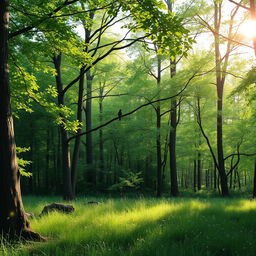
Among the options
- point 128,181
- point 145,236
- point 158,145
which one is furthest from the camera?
point 158,145

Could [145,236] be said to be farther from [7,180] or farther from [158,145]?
[158,145]

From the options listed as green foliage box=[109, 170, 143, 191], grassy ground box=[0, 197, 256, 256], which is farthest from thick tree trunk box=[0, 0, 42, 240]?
green foliage box=[109, 170, 143, 191]

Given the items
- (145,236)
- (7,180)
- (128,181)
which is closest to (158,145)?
(128,181)

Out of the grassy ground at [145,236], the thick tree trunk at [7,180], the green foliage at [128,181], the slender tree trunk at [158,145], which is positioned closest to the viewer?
the grassy ground at [145,236]

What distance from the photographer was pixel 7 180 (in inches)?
164

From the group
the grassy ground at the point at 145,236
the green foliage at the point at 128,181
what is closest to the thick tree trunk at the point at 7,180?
the grassy ground at the point at 145,236

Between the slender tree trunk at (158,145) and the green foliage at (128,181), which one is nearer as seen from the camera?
the slender tree trunk at (158,145)

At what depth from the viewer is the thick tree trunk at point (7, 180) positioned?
13.5 ft

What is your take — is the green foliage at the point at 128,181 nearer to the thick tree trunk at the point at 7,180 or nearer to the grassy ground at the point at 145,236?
the grassy ground at the point at 145,236

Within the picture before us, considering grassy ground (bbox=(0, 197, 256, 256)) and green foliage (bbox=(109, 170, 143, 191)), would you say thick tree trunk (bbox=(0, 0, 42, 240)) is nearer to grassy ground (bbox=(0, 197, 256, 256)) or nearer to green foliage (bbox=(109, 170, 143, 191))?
grassy ground (bbox=(0, 197, 256, 256))

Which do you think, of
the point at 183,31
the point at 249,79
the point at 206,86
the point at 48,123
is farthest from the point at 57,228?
the point at 48,123

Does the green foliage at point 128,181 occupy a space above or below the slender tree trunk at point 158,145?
below

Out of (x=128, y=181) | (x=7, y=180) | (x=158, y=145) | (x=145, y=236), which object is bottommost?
(x=128, y=181)

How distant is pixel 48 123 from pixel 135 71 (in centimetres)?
1120
